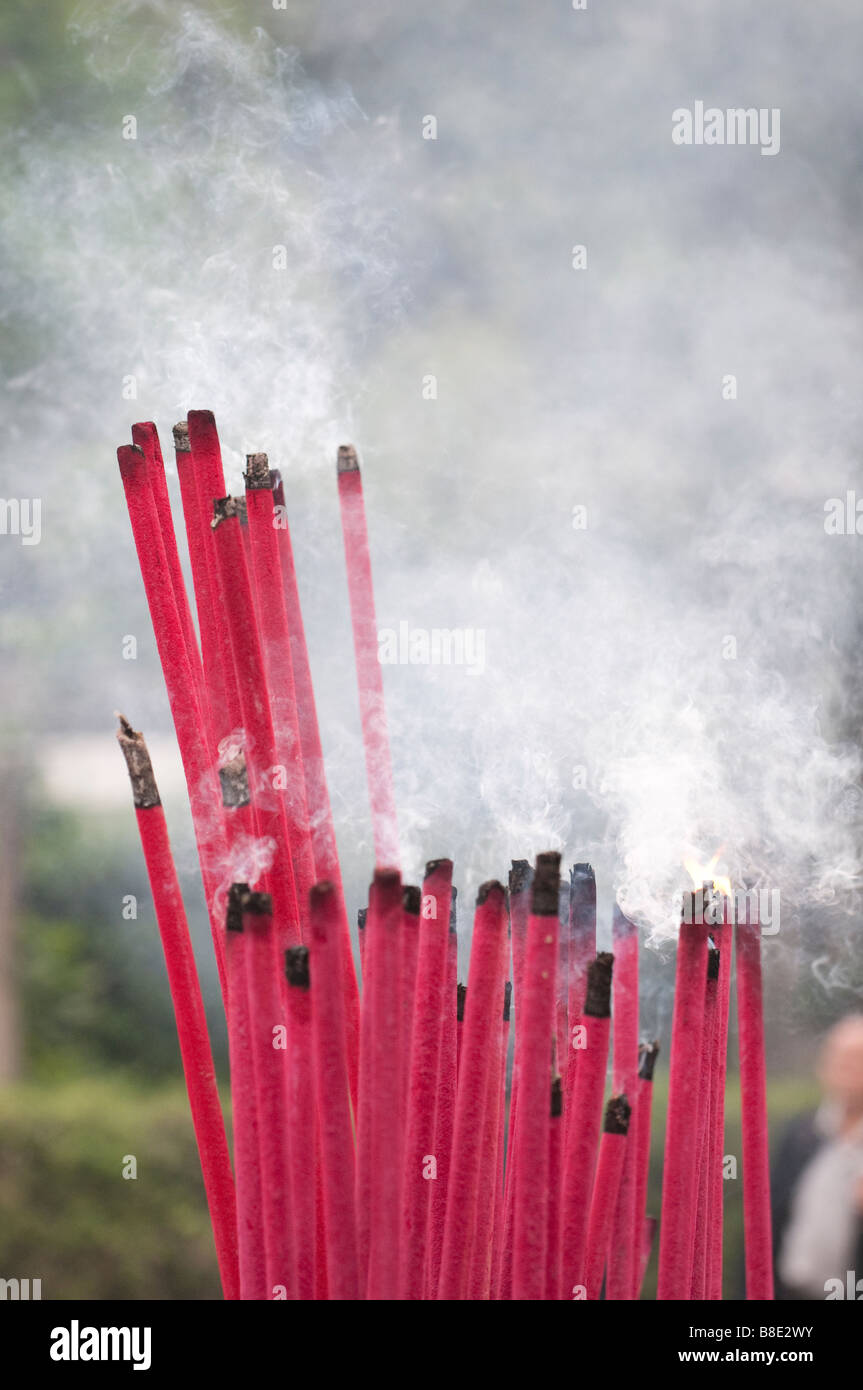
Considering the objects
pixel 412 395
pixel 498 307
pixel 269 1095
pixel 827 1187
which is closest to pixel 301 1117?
pixel 269 1095

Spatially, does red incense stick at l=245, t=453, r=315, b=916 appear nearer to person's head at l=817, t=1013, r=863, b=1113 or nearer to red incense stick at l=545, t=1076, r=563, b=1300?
red incense stick at l=545, t=1076, r=563, b=1300

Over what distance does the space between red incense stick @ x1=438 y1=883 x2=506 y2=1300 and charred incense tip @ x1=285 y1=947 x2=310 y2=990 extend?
2.5 inches

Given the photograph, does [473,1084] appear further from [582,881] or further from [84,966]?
[84,966]

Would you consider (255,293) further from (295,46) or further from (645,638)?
(645,638)

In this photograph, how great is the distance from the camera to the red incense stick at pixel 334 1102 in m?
0.35

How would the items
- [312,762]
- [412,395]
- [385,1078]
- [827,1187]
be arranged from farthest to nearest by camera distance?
1. [412,395]
2. [827,1187]
3. [312,762]
4. [385,1078]

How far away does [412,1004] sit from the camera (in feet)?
1.37

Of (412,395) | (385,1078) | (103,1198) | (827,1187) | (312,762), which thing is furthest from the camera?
(103,1198)

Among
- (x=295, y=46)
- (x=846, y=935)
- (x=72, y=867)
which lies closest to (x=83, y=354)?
(x=295, y=46)

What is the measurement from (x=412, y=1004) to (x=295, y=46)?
108cm

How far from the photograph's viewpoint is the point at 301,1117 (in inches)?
14.5

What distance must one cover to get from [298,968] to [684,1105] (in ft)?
0.53

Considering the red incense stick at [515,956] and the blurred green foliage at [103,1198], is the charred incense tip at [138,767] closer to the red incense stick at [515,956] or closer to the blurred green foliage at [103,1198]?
the red incense stick at [515,956]

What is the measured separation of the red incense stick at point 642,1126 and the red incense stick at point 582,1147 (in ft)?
0.12
